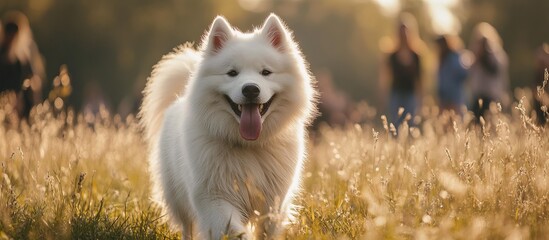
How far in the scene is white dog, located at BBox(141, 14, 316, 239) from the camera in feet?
15.2

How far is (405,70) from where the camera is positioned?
37.2 ft

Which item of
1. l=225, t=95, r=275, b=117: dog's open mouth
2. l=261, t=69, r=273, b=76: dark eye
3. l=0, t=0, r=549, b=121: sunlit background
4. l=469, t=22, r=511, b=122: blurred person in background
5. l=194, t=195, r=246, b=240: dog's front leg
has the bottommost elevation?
l=194, t=195, r=246, b=240: dog's front leg

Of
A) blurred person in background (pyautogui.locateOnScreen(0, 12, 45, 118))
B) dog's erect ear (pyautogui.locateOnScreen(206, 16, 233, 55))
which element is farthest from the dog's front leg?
blurred person in background (pyautogui.locateOnScreen(0, 12, 45, 118))

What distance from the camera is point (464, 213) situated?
4180 mm

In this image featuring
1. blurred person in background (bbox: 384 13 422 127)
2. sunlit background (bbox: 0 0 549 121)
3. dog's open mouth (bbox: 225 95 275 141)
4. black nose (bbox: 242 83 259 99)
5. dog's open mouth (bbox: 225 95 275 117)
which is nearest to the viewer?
black nose (bbox: 242 83 259 99)

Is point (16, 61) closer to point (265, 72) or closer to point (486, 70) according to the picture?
point (265, 72)

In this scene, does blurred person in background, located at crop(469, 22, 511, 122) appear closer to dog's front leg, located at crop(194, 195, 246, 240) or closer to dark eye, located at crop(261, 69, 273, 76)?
dark eye, located at crop(261, 69, 273, 76)

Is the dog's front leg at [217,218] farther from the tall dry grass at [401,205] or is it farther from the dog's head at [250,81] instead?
the dog's head at [250,81]

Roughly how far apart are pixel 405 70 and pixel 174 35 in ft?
74.1

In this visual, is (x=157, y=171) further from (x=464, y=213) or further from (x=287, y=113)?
(x=464, y=213)

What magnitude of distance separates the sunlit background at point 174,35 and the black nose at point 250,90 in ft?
61.6

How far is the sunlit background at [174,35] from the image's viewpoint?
3019 cm

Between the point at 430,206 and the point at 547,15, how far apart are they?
3299 centimetres

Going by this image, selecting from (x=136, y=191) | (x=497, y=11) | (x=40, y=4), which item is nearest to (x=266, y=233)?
(x=136, y=191)
